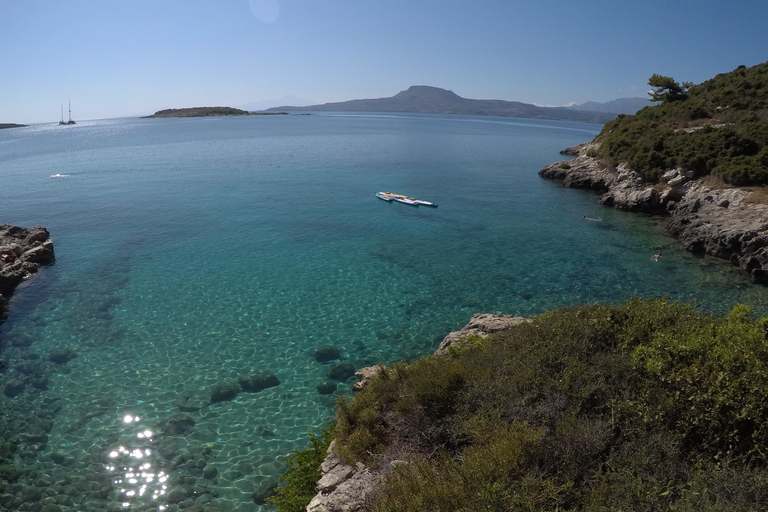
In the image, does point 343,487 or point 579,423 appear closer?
point 579,423

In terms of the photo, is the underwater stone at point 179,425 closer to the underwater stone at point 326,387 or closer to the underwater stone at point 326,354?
the underwater stone at point 326,387

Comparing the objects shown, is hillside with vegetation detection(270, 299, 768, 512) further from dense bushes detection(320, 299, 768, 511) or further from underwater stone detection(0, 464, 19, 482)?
underwater stone detection(0, 464, 19, 482)

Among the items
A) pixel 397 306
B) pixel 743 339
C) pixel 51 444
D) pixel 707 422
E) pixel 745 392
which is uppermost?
pixel 743 339

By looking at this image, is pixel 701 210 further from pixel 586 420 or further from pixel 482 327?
pixel 586 420

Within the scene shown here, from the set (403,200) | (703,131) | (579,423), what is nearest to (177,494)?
(579,423)

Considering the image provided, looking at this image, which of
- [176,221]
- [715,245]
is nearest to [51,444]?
[176,221]

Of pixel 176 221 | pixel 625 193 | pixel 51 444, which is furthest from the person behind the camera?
pixel 625 193

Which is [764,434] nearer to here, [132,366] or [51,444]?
[51,444]
